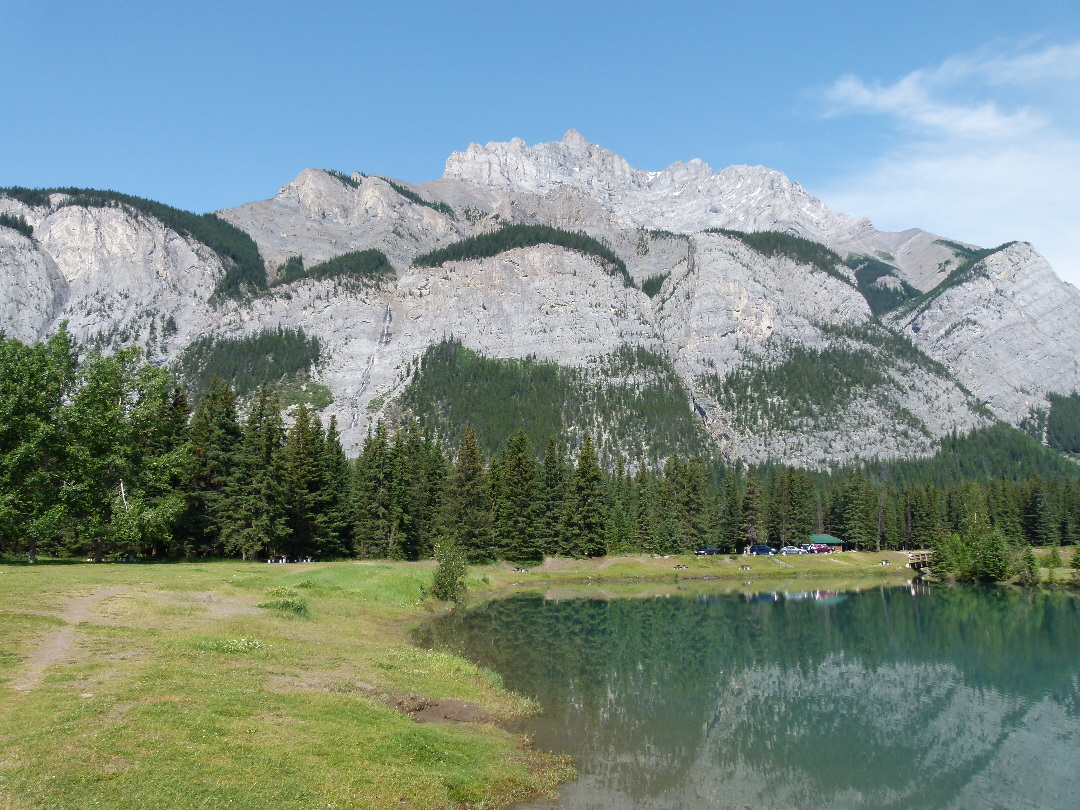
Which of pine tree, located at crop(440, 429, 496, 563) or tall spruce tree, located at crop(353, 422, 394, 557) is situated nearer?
tall spruce tree, located at crop(353, 422, 394, 557)

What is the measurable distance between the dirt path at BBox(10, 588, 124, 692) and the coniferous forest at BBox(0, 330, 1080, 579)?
21.1m

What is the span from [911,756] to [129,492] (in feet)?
181

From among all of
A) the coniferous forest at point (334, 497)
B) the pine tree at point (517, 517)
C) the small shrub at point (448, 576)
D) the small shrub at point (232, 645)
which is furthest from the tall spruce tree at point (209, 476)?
the small shrub at point (232, 645)

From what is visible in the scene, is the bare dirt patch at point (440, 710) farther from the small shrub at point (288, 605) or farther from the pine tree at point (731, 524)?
the pine tree at point (731, 524)

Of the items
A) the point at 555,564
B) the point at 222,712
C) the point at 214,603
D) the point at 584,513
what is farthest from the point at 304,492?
the point at 222,712

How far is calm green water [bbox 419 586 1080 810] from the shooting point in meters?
22.5

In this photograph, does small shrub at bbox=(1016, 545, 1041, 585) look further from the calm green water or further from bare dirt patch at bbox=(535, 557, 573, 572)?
bare dirt patch at bbox=(535, 557, 573, 572)

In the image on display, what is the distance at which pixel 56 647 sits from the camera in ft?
74.0

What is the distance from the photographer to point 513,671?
115ft

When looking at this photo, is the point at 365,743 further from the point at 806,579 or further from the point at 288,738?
the point at 806,579

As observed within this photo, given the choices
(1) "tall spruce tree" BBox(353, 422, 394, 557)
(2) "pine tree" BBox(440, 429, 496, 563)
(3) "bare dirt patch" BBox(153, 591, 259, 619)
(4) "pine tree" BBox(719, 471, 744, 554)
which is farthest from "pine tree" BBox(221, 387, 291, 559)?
(4) "pine tree" BBox(719, 471, 744, 554)

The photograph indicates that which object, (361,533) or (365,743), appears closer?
(365,743)

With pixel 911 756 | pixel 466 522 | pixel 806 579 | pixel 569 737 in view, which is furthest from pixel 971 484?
pixel 569 737

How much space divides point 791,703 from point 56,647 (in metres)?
30.7
